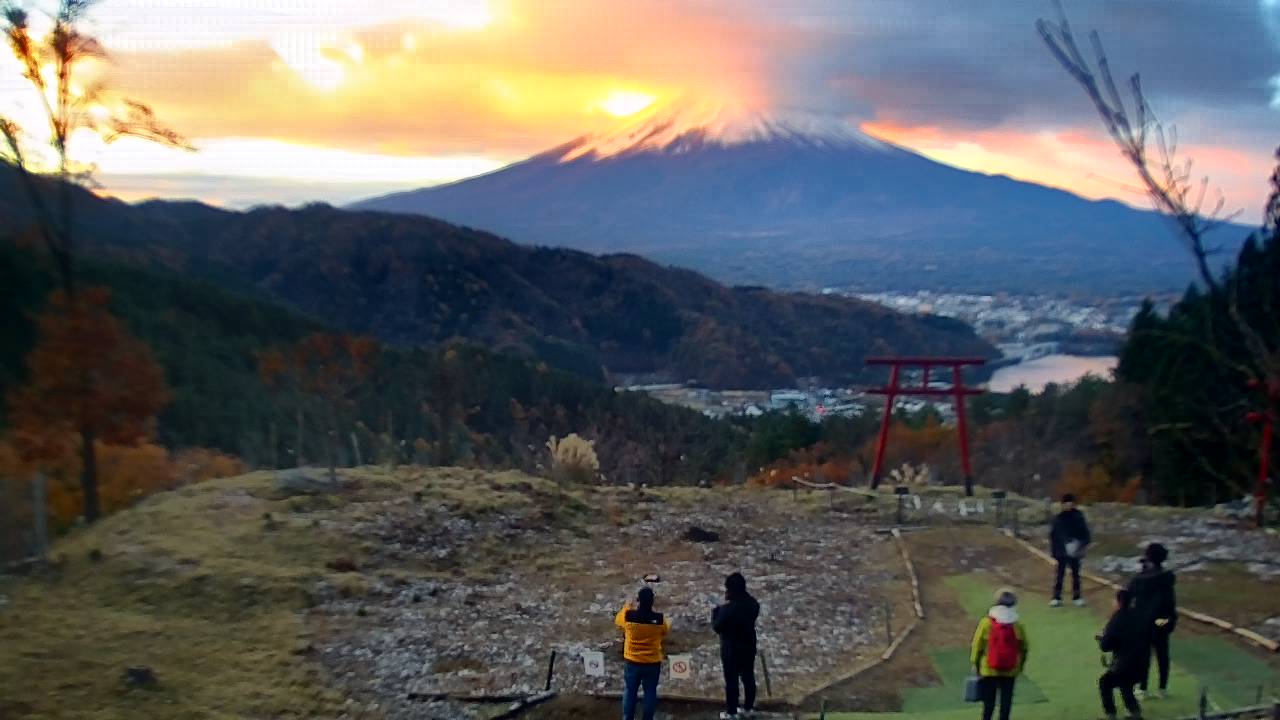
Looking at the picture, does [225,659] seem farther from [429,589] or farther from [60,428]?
[60,428]

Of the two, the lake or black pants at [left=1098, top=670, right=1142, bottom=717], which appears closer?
black pants at [left=1098, top=670, right=1142, bottom=717]

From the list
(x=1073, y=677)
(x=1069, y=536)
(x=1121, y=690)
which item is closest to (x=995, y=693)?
(x=1121, y=690)

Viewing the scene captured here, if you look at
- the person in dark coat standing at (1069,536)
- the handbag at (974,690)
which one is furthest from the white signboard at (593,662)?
the person in dark coat standing at (1069,536)

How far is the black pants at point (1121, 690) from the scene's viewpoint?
6395 millimetres

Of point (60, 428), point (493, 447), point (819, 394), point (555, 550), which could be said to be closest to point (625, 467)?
point (493, 447)

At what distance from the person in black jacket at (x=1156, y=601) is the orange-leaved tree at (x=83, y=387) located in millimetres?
11109

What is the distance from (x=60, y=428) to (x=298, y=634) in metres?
5.74

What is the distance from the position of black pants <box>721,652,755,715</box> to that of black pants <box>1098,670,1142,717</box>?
2.26 metres

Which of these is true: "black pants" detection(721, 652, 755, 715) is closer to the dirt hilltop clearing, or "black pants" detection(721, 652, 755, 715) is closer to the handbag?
the dirt hilltop clearing

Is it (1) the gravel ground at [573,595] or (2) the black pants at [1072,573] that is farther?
(2) the black pants at [1072,573]

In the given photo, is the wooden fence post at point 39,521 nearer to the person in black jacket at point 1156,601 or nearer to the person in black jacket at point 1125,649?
the person in black jacket at point 1125,649

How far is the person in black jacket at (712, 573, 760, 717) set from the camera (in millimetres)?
6883

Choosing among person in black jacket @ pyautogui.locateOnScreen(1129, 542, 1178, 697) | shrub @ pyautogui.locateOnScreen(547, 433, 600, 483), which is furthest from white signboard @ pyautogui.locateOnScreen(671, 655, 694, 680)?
shrub @ pyautogui.locateOnScreen(547, 433, 600, 483)

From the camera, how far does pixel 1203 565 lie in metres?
11.1
